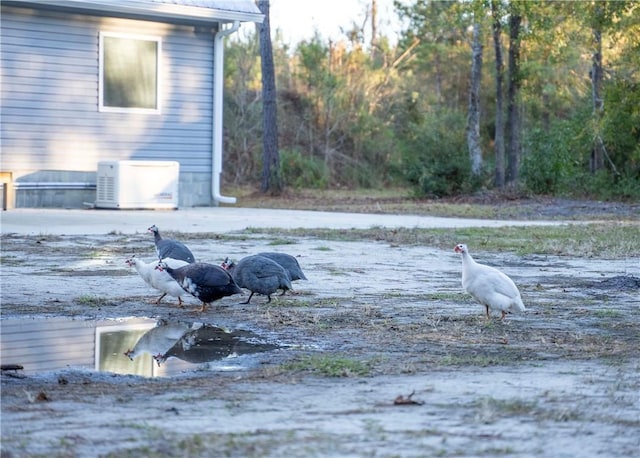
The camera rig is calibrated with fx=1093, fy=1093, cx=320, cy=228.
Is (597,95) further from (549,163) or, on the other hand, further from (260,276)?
(260,276)

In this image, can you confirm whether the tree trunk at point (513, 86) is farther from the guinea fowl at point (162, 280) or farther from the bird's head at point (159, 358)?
the bird's head at point (159, 358)

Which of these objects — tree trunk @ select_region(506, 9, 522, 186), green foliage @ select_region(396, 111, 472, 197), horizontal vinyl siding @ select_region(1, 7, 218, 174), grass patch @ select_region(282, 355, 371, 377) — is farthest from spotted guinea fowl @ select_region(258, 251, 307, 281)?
tree trunk @ select_region(506, 9, 522, 186)

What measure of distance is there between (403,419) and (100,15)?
1858 centimetres

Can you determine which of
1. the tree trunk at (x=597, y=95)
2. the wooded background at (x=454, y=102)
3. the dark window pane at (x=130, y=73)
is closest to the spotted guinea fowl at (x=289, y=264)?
the dark window pane at (x=130, y=73)

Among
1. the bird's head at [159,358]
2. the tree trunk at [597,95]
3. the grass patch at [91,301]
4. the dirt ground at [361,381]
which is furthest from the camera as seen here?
the tree trunk at [597,95]

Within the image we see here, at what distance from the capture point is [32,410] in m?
5.21

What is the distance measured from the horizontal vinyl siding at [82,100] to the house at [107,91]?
21mm

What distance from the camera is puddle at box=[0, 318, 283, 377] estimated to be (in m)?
6.72

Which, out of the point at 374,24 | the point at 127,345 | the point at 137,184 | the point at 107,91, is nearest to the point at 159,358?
the point at 127,345

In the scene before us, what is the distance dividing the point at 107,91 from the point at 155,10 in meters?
2.00

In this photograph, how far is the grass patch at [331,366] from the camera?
247 inches

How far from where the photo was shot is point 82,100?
72.9 feet

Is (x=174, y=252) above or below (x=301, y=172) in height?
below

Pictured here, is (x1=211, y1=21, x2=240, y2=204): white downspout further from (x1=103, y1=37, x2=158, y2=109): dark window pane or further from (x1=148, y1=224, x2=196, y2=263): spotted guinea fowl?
(x1=148, y1=224, x2=196, y2=263): spotted guinea fowl
